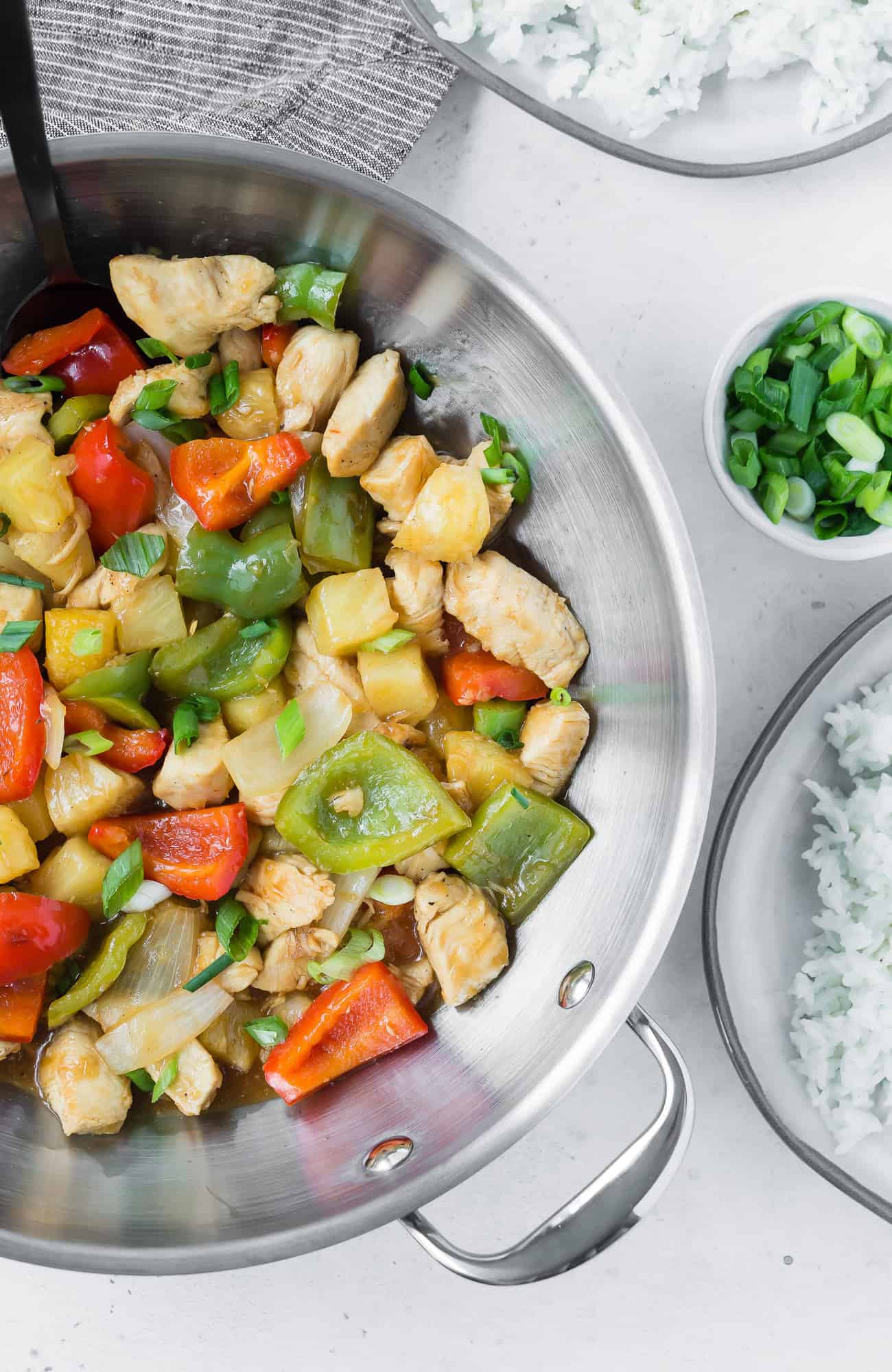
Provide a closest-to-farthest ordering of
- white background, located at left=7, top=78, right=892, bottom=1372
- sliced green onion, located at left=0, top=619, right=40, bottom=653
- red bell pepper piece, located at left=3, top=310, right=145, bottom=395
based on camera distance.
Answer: sliced green onion, located at left=0, top=619, right=40, bottom=653 < red bell pepper piece, located at left=3, top=310, right=145, bottom=395 < white background, located at left=7, top=78, right=892, bottom=1372

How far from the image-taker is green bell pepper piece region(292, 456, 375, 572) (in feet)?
6.08

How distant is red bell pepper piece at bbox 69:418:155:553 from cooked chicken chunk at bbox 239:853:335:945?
2.12 feet

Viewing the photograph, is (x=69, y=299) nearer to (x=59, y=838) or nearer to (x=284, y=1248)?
(x=59, y=838)

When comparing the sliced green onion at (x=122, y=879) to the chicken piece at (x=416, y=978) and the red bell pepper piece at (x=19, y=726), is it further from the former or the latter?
the chicken piece at (x=416, y=978)

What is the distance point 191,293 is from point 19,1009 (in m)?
1.22

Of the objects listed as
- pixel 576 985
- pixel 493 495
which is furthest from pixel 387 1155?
pixel 493 495

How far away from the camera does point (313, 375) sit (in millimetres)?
1828

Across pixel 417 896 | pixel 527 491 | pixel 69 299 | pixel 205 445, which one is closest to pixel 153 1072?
pixel 417 896

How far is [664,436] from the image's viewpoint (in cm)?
219

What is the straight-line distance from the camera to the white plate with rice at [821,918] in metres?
2.07

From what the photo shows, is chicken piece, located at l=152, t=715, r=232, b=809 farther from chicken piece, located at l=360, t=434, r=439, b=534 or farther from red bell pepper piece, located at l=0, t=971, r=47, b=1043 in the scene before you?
chicken piece, located at l=360, t=434, r=439, b=534

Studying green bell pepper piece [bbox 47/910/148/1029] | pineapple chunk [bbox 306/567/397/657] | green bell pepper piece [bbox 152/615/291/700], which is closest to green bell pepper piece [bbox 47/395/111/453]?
green bell pepper piece [bbox 152/615/291/700]

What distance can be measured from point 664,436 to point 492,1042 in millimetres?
1226

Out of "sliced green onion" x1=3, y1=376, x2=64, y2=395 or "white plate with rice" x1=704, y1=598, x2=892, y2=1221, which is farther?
"white plate with rice" x1=704, y1=598, x2=892, y2=1221
